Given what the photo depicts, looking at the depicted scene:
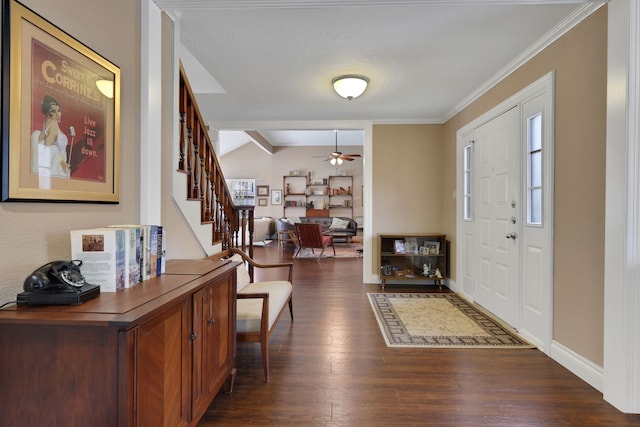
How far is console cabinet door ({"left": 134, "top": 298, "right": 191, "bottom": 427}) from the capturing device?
3.54 feet

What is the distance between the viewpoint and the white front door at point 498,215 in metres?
3.01

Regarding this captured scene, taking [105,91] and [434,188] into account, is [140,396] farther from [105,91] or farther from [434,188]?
[434,188]

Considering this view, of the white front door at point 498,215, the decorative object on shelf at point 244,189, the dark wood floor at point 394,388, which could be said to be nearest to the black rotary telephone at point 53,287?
the dark wood floor at point 394,388

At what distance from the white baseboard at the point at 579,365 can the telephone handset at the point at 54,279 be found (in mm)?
2934

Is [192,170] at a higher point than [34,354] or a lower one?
higher

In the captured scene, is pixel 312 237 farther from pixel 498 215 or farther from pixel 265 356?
pixel 265 356

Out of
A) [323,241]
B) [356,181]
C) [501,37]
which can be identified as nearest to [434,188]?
[501,37]

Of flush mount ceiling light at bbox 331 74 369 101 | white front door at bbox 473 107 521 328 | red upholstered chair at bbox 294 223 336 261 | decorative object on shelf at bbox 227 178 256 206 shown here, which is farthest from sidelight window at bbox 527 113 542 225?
decorative object on shelf at bbox 227 178 256 206

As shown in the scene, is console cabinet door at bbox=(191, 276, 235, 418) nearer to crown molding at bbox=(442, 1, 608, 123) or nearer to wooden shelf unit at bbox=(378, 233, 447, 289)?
crown molding at bbox=(442, 1, 608, 123)

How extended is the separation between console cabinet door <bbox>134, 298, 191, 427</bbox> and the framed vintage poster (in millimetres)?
661

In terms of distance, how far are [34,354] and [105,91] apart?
1.14m

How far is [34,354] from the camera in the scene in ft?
3.34

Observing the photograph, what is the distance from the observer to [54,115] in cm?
123

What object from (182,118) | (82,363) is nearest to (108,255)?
(82,363)
